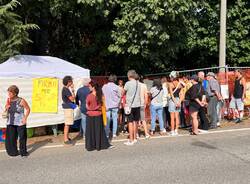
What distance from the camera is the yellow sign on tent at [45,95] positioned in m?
12.7

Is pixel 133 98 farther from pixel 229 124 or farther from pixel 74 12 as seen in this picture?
pixel 74 12

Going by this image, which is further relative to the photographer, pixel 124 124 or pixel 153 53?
pixel 153 53

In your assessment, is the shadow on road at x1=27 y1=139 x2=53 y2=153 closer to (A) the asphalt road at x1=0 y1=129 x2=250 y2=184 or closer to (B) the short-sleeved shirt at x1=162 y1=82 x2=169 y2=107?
(A) the asphalt road at x1=0 y1=129 x2=250 y2=184

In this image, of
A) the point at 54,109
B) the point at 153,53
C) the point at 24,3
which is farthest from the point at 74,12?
the point at 54,109

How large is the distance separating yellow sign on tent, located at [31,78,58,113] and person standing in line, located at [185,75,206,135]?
3834 millimetres

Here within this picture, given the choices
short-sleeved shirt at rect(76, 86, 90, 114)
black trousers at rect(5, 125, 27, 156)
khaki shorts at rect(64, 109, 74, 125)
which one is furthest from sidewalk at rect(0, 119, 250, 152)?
short-sleeved shirt at rect(76, 86, 90, 114)

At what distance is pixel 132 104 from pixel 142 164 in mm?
2764

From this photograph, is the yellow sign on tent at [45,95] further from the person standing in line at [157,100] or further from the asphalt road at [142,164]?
the person standing in line at [157,100]

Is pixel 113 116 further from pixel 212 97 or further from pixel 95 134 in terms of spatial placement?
pixel 212 97

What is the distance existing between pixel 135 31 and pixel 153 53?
1339 mm

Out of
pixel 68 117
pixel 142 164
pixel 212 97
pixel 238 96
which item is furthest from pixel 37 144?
pixel 238 96

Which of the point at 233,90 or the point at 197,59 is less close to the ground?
the point at 197,59

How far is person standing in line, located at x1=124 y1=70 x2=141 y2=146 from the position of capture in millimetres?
11344

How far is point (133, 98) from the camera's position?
11.5 metres
